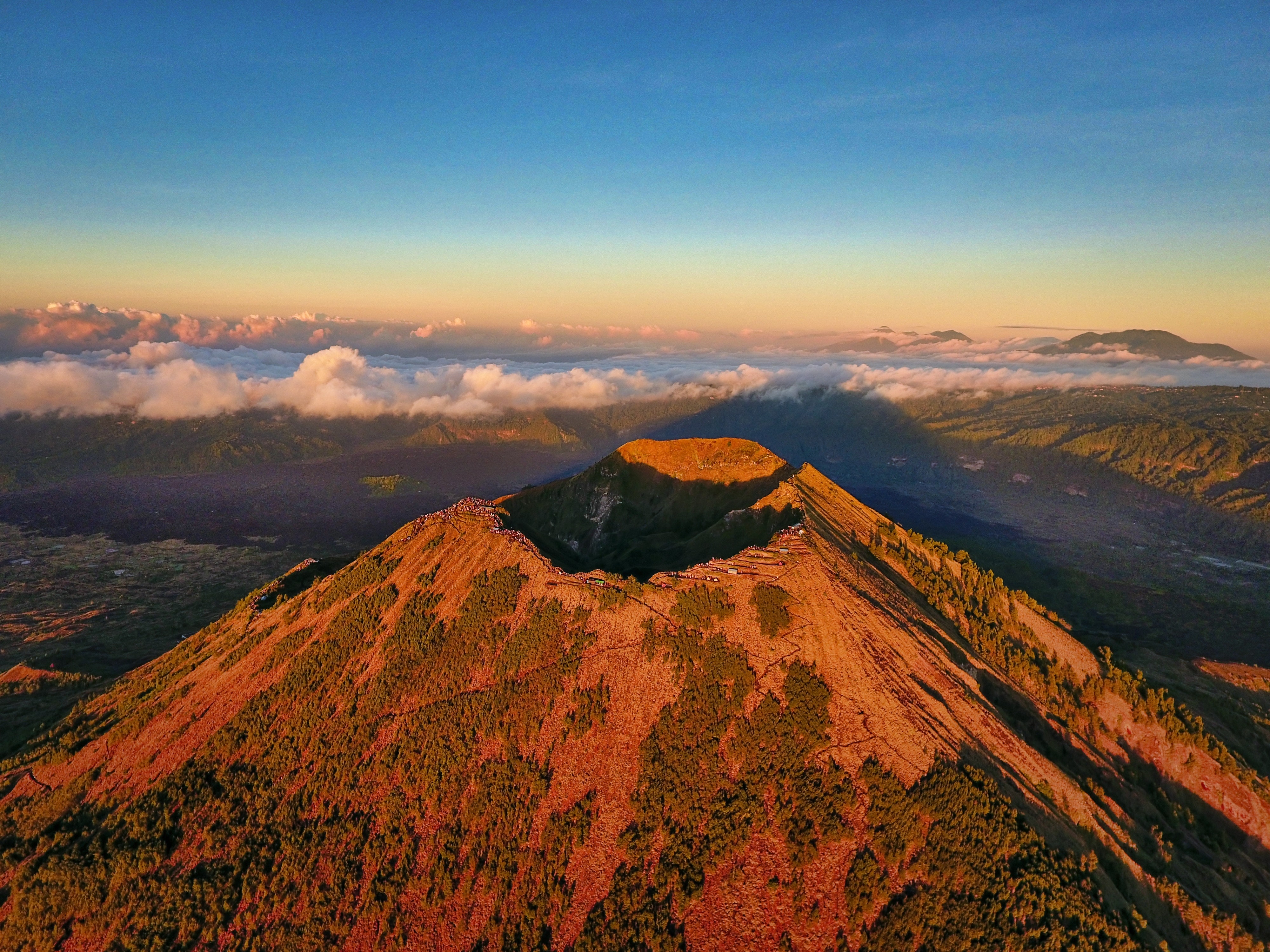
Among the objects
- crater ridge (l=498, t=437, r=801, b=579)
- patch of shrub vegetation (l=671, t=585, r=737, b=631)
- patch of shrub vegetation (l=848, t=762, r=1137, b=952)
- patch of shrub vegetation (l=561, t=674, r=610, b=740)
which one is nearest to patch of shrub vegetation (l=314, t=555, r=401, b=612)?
crater ridge (l=498, t=437, r=801, b=579)

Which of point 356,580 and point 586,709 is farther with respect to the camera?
point 356,580

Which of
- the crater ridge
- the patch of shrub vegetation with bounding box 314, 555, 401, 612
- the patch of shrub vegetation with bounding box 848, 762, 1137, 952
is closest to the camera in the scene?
the patch of shrub vegetation with bounding box 848, 762, 1137, 952

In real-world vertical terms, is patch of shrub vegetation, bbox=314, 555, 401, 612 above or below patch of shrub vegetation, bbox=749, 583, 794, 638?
below

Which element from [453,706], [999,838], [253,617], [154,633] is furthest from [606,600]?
[154,633]

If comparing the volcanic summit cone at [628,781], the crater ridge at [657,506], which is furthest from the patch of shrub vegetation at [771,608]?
the crater ridge at [657,506]

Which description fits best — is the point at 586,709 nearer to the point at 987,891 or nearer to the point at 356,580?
the point at 987,891

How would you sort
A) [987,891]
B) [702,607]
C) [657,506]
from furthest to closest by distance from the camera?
[657,506] → [702,607] → [987,891]

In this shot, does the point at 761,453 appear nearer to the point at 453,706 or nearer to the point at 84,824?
the point at 453,706

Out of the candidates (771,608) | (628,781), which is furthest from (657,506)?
(628,781)

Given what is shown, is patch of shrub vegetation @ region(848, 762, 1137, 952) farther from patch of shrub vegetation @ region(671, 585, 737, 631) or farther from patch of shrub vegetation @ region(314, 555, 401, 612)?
patch of shrub vegetation @ region(314, 555, 401, 612)

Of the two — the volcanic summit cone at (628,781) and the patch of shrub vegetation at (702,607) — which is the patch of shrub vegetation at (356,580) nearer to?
the volcanic summit cone at (628,781)
